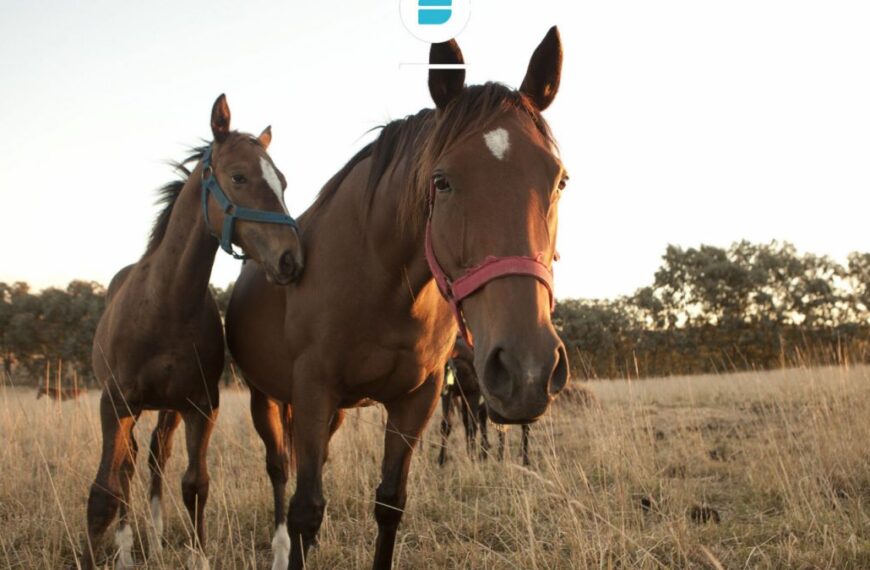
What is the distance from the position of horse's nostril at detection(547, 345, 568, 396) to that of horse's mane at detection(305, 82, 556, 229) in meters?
0.81

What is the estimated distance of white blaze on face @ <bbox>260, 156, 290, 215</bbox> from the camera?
3.24m

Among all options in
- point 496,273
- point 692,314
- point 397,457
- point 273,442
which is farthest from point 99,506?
point 692,314

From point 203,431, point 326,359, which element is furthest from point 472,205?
point 203,431

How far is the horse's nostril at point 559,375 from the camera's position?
1491mm

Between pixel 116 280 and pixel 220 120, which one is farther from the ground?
pixel 220 120

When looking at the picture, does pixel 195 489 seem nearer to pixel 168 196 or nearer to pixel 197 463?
pixel 197 463

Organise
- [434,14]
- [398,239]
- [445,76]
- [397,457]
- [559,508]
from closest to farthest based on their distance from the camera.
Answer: [445,76], [398,239], [397,457], [434,14], [559,508]

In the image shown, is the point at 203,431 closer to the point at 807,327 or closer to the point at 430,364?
the point at 430,364

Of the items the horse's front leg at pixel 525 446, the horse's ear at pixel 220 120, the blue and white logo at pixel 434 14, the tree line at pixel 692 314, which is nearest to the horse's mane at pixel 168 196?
the horse's ear at pixel 220 120

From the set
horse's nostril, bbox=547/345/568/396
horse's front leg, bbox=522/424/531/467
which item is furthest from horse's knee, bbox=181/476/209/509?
horse's front leg, bbox=522/424/531/467

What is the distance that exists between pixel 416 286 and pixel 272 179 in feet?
4.20

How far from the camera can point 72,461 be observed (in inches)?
205

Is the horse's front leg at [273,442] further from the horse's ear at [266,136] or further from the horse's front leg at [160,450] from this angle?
the horse's ear at [266,136]

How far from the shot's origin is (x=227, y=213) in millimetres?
3215
